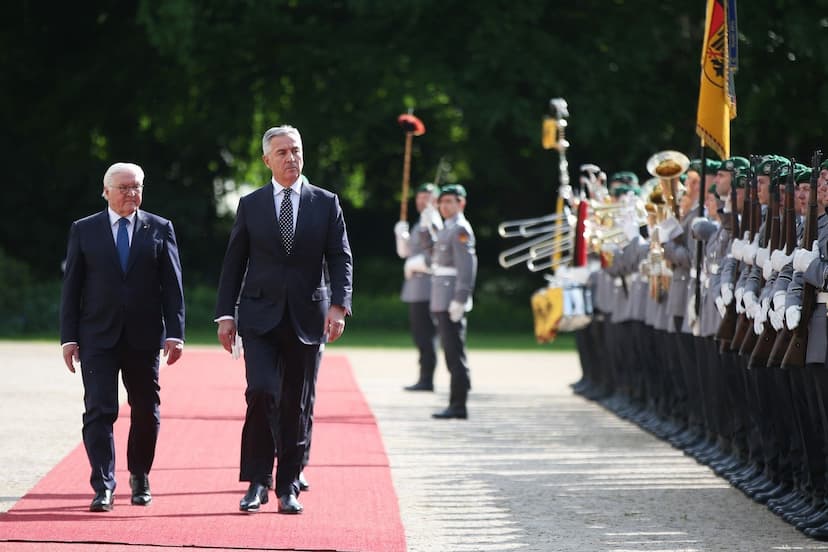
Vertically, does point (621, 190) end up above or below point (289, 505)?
above

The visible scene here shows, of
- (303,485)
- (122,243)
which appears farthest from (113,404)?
(303,485)

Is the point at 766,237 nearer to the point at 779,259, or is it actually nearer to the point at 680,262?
the point at 779,259

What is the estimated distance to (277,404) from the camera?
863 centimetres

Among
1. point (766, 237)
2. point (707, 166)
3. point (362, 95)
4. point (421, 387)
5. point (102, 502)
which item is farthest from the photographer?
point (362, 95)

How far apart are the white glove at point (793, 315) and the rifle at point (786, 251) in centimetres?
17

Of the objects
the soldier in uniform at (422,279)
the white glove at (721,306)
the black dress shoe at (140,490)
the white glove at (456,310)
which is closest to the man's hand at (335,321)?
the black dress shoe at (140,490)

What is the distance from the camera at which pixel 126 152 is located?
116 ft

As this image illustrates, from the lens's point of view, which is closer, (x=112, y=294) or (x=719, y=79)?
(x=112, y=294)

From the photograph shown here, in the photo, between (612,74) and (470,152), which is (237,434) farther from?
(470,152)

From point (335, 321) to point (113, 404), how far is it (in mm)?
1195

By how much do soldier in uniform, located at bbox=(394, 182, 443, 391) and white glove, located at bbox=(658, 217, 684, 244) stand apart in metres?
4.71

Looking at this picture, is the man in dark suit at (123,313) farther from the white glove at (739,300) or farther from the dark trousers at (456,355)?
the dark trousers at (456,355)

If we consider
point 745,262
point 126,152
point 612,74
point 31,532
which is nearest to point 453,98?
point 612,74

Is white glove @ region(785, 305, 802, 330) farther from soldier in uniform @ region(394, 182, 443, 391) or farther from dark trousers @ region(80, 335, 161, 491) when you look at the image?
soldier in uniform @ region(394, 182, 443, 391)
